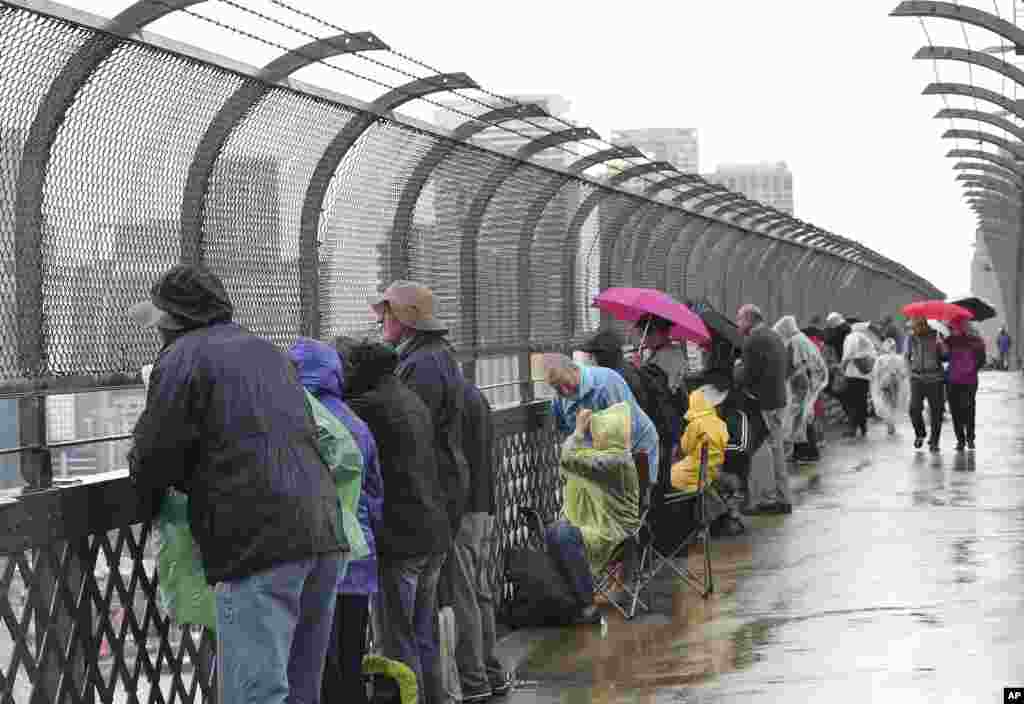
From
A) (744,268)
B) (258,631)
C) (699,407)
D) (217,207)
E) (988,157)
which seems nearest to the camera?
(258,631)

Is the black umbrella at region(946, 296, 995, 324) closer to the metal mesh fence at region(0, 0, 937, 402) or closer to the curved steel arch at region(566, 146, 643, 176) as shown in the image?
the curved steel arch at region(566, 146, 643, 176)

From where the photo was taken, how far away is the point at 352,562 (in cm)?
667

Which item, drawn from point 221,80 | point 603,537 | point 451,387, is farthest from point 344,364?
point 603,537

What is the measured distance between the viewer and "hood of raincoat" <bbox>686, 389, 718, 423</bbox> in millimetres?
11883

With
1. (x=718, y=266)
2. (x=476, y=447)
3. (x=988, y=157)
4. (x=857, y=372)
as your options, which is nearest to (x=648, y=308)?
(x=476, y=447)

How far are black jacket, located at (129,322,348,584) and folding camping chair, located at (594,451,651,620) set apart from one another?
4.66 metres

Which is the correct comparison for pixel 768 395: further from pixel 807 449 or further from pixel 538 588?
pixel 807 449

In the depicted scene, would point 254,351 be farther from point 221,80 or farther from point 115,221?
point 221,80

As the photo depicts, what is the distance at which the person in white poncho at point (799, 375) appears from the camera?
18.8 metres

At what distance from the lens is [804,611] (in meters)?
10.3

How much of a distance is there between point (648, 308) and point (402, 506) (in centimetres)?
535

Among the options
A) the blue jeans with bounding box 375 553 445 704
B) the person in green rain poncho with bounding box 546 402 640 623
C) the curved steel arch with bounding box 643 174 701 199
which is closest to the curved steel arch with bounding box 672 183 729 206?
the curved steel arch with bounding box 643 174 701 199

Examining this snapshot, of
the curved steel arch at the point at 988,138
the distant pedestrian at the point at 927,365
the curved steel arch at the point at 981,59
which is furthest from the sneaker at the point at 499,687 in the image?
the curved steel arch at the point at 988,138

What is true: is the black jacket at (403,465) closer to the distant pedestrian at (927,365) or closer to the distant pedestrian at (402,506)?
the distant pedestrian at (402,506)
